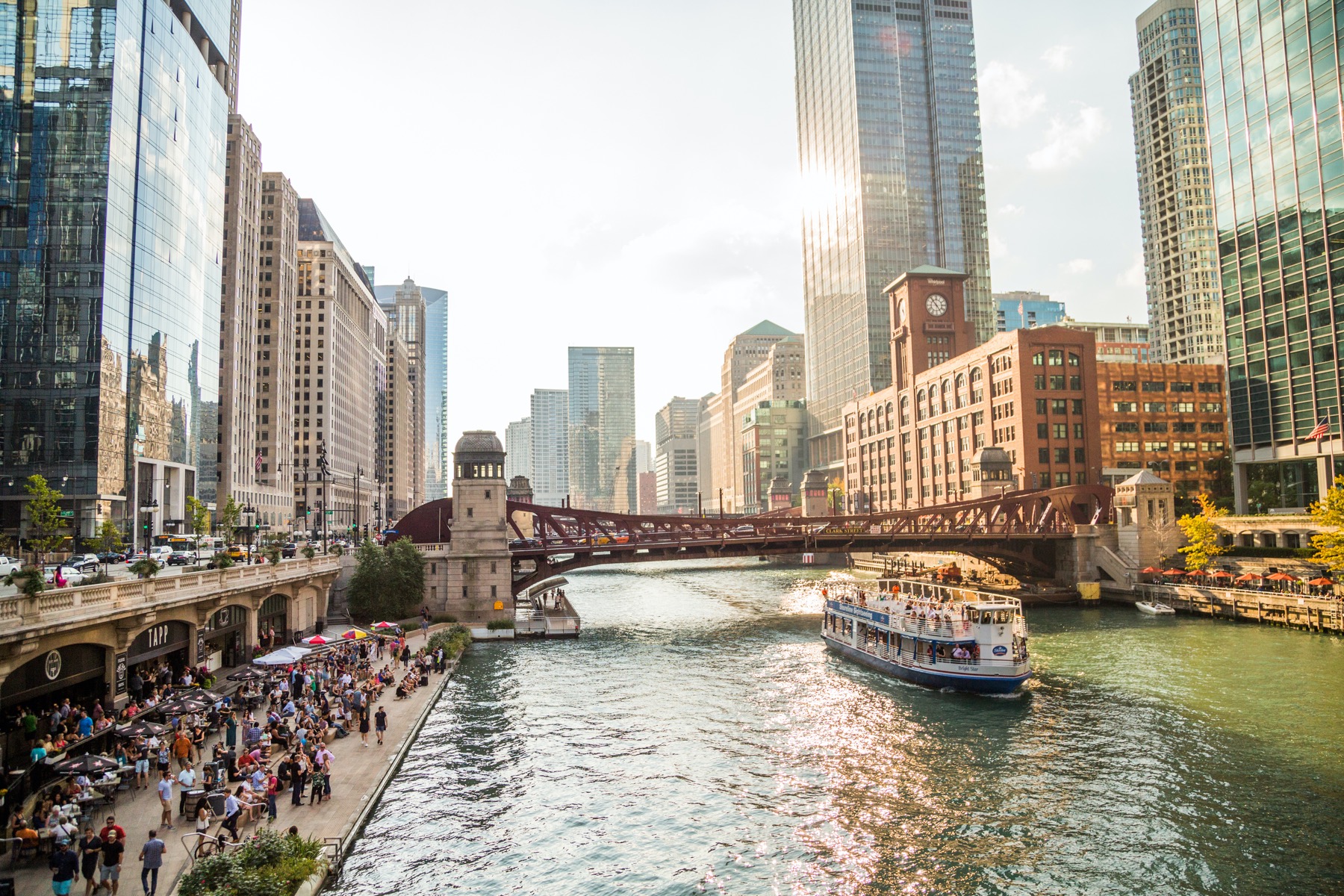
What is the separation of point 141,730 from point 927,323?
147 m

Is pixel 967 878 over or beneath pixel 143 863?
beneath

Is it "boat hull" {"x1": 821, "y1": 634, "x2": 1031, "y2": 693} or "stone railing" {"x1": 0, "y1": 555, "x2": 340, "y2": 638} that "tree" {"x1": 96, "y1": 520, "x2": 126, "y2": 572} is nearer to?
"stone railing" {"x1": 0, "y1": 555, "x2": 340, "y2": 638}

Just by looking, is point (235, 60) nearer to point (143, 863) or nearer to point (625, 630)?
point (625, 630)

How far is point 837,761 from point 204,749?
2625cm

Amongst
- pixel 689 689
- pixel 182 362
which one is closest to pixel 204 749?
pixel 689 689

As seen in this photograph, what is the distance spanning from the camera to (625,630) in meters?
78.6

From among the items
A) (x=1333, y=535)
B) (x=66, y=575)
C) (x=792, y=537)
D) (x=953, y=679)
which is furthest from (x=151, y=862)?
(x=1333, y=535)

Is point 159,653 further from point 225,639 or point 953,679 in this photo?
point 953,679

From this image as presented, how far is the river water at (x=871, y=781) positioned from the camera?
25516 millimetres

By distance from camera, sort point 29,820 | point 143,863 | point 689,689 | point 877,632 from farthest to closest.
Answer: point 877,632
point 689,689
point 29,820
point 143,863

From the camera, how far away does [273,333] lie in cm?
16012

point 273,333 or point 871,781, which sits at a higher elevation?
point 273,333

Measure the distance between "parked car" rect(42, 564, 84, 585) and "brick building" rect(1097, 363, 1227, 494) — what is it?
407 ft

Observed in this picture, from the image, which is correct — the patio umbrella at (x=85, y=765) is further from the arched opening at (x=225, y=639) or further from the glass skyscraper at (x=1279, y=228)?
the glass skyscraper at (x=1279, y=228)
